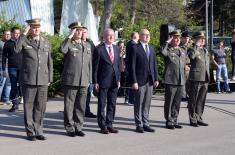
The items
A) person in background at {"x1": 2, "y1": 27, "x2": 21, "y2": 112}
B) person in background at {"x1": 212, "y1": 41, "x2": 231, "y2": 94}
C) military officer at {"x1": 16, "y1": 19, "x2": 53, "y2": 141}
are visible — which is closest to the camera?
military officer at {"x1": 16, "y1": 19, "x2": 53, "y2": 141}

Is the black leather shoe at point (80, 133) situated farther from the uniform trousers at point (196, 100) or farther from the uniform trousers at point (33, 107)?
the uniform trousers at point (196, 100)

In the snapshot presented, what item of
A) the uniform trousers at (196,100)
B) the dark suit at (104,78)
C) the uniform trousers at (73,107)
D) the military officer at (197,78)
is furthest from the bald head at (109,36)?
the uniform trousers at (196,100)

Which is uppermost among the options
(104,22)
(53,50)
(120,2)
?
(120,2)

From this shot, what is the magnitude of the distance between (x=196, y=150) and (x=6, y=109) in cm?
625

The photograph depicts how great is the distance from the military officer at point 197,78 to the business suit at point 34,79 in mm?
3084

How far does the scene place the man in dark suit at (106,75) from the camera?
980 cm

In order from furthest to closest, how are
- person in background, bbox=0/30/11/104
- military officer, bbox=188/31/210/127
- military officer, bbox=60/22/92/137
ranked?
person in background, bbox=0/30/11/104 < military officer, bbox=188/31/210/127 < military officer, bbox=60/22/92/137

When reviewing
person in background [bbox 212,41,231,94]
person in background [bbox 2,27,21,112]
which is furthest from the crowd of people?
person in background [bbox 212,41,231,94]

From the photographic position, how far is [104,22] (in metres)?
26.9

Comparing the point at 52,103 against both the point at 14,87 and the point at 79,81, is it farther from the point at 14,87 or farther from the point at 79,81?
the point at 79,81

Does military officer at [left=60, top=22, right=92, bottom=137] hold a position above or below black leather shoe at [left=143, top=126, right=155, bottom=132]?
above

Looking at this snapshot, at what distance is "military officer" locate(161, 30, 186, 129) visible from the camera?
409 inches

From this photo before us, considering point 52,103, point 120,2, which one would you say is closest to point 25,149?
point 52,103

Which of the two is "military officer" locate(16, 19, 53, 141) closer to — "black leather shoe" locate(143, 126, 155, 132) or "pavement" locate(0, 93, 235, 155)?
"pavement" locate(0, 93, 235, 155)
